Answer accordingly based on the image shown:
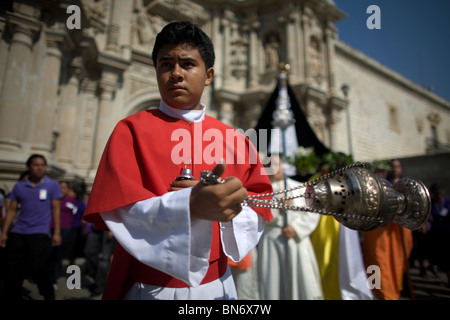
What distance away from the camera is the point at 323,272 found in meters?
3.81

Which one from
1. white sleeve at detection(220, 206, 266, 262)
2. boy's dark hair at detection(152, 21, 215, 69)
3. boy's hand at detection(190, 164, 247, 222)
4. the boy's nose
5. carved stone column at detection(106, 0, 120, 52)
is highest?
carved stone column at detection(106, 0, 120, 52)

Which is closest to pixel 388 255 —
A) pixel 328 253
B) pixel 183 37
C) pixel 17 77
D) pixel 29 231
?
pixel 328 253

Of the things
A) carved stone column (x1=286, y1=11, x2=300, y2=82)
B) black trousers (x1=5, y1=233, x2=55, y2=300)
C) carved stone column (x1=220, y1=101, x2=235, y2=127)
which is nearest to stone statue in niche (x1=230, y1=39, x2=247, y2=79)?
carved stone column (x1=220, y1=101, x2=235, y2=127)

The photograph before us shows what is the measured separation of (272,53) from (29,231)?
11732 mm

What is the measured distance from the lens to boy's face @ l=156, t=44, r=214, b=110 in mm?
Answer: 1211

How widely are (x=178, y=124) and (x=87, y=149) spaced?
8.41 meters

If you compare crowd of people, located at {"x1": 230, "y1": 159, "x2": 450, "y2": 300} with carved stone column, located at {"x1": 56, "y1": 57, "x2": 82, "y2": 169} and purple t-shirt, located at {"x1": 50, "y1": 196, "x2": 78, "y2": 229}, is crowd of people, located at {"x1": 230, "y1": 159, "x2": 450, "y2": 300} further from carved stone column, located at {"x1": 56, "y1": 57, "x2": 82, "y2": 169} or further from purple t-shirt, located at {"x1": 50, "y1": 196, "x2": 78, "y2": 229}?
carved stone column, located at {"x1": 56, "y1": 57, "x2": 82, "y2": 169}

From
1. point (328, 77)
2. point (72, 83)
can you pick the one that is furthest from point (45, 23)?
point (328, 77)

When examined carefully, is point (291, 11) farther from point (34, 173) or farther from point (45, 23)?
point (34, 173)

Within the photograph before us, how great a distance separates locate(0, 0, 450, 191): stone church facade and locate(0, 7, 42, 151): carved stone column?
0.02m

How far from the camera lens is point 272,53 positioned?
12500 millimetres

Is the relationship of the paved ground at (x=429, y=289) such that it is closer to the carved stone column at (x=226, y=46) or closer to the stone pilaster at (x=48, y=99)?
the stone pilaster at (x=48, y=99)

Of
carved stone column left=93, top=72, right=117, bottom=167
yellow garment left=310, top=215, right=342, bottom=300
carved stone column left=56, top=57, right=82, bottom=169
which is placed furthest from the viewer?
carved stone column left=93, top=72, right=117, bottom=167

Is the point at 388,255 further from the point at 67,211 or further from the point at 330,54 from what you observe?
the point at 330,54
